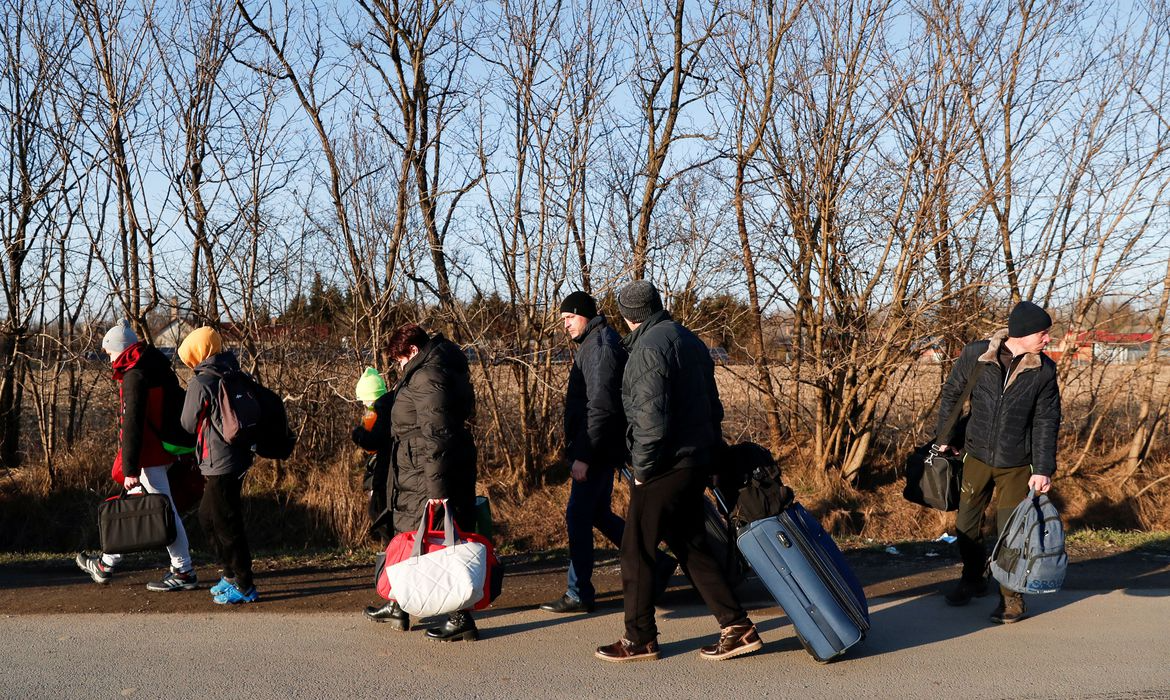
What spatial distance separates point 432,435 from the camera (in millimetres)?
4727

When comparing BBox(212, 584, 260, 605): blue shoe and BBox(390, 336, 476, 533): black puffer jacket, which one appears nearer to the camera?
BBox(390, 336, 476, 533): black puffer jacket

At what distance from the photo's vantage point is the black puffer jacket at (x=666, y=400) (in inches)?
168

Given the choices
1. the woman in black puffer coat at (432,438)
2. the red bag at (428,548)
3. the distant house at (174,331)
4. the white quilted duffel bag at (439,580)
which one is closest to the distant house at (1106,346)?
the woman in black puffer coat at (432,438)

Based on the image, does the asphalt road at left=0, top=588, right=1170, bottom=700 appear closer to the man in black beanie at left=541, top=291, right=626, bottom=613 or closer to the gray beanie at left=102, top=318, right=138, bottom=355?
the man in black beanie at left=541, top=291, right=626, bottom=613

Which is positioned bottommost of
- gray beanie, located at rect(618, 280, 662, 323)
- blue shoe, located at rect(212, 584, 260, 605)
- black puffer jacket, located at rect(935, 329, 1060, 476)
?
blue shoe, located at rect(212, 584, 260, 605)

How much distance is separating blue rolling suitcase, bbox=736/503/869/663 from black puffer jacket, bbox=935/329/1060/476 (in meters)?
1.38

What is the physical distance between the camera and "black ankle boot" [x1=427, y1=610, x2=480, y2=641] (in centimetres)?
474

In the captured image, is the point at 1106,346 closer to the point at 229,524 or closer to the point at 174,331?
the point at 229,524

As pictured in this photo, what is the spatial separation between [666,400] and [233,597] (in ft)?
9.25

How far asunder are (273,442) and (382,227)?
4.12 meters

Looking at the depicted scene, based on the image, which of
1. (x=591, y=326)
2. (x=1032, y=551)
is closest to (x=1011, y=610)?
(x=1032, y=551)

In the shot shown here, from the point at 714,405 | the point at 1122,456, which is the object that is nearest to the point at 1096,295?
the point at 1122,456

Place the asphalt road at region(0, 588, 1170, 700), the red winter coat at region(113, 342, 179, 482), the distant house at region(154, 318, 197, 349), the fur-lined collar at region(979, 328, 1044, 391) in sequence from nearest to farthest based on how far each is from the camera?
the asphalt road at region(0, 588, 1170, 700), the fur-lined collar at region(979, 328, 1044, 391), the red winter coat at region(113, 342, 179, 482), the distant house at region(154, 318, 197, 349)

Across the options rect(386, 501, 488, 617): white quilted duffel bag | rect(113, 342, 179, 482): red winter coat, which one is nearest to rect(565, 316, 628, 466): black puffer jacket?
rect(386, 501, 488, 617): white quilted duffel bag
